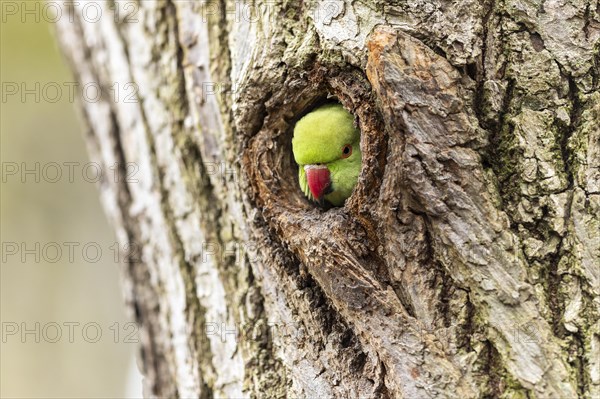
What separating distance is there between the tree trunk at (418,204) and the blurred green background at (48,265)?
357 centimetres

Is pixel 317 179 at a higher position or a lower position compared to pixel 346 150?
lower

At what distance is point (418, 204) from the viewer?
2.00 m

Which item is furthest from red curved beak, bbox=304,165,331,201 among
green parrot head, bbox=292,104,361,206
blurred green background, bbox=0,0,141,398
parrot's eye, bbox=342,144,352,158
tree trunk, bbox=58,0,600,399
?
blurred green background, bbox=0,0,141,398

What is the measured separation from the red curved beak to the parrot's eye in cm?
11

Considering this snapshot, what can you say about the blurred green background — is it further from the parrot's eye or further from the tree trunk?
the tree trunk

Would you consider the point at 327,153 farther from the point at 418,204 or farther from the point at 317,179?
the point at 418,204

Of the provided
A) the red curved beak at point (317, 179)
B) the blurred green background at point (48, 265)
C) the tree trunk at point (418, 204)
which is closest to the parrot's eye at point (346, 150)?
the red curved beak at point (317, 179)

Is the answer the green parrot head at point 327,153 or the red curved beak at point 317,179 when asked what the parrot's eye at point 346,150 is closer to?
the green parrot head at point 327,153

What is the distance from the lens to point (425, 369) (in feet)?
6.41

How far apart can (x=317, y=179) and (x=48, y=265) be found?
161 inches

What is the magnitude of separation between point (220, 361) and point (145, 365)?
0.68 meters

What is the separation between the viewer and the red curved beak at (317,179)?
2793mm

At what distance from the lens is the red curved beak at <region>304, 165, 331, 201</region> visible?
279 cm

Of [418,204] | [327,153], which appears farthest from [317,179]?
[418,204]
